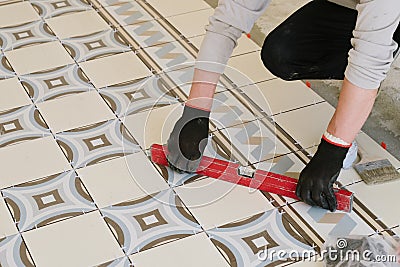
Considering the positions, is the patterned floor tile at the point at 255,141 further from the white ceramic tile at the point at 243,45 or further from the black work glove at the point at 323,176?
the white ceramic tile at the point at 243,45

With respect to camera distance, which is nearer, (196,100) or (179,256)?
(179,256)

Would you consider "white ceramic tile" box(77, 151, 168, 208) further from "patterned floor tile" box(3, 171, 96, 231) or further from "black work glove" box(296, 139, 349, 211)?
"black work glove" box(296, 139, 349, 211)

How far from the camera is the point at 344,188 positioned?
1713 mm

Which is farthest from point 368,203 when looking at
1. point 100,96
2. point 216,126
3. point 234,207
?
point 100,96

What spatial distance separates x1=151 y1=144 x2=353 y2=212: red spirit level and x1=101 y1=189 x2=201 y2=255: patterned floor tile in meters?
0.12

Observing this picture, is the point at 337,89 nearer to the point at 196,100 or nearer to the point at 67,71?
the point at 196,100

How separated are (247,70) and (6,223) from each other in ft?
3.09

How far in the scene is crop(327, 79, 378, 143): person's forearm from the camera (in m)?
1.49

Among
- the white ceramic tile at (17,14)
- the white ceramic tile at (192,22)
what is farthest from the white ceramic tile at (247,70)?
the white ceramic tile at (17,14)

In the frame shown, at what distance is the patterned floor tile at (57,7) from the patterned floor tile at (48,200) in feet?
3.26

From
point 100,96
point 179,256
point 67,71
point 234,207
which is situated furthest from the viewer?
point 67,71

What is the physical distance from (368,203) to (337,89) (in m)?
0.52

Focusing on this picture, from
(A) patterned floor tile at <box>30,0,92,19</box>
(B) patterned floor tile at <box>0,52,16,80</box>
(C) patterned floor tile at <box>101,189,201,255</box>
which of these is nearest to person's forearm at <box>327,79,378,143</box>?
(C) patterned floor tile at <box>101,189,201,255</box>

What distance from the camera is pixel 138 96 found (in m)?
2.06
